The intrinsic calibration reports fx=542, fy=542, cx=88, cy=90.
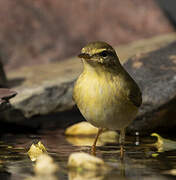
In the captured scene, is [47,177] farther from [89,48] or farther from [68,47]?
[68,47]

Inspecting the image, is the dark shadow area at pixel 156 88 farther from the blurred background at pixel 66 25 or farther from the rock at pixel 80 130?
the blurred background at pixel 66 25

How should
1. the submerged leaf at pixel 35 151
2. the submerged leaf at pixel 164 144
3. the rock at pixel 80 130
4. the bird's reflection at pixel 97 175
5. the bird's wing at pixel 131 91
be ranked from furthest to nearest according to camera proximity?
1. the rock at pixel 80 130
2. the submerged leaf at pixel 164 144
3. the submerged leaf at pixel 35 151
4. the bird's wing at pixel 131 91
5. the bird's reflection at pixel 97 175

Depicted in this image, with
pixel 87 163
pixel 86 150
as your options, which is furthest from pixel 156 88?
pixel 87 163

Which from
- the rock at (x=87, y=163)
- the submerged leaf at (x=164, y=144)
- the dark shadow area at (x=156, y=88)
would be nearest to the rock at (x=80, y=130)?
the dark shadow area at (x=156, y=88)

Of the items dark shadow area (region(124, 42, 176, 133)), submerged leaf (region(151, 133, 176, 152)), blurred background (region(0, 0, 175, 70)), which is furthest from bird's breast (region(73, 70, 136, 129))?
blurred background (region(0, 0, 175, 70))

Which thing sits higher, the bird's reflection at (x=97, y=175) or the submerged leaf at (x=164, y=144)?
the submerged leaf at (x=164, y=144)

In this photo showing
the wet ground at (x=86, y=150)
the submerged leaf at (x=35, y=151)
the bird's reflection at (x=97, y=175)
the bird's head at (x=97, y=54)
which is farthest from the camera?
the submerged leaf at (x=35, y=151)

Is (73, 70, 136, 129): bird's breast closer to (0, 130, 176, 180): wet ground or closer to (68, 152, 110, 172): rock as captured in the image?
(0, 130, 176, 180): wet ground
